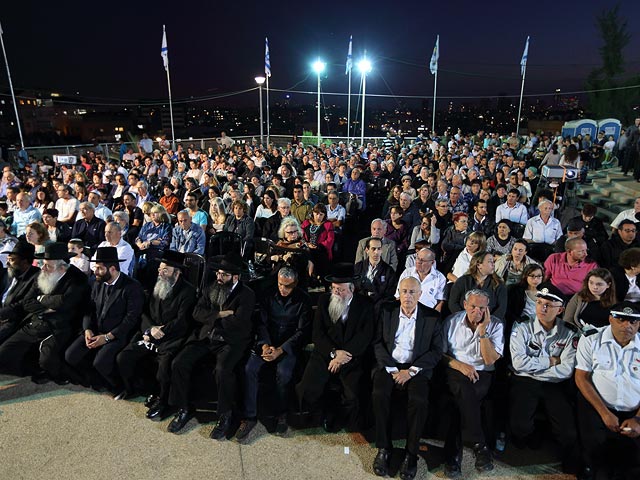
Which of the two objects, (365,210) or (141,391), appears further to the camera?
(365,210)

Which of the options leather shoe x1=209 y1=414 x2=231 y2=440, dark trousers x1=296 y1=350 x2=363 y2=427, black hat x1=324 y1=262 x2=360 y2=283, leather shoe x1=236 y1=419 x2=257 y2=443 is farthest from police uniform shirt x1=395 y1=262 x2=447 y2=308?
leather shoe x1=209 y1=414 x2=231 y2=440

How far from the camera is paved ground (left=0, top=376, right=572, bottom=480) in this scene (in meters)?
3.25

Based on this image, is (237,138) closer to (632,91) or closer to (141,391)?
(141,391)

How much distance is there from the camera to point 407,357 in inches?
149

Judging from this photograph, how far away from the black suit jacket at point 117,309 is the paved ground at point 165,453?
770 mm

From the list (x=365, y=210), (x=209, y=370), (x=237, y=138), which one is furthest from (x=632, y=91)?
(x=209, y=370)

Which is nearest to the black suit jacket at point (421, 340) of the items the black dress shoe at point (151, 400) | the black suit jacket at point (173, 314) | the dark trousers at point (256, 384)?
the dark trousers at point (256, 384)

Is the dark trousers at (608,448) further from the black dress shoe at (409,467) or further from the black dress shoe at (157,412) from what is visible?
the black dress shoe at (157,412)

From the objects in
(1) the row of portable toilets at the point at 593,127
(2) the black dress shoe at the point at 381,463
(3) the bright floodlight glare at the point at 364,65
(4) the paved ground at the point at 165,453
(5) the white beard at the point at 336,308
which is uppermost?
(3) the bright floodlight glare at the point at 364,65

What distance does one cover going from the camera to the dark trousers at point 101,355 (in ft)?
13.5

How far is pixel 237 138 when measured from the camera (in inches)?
939

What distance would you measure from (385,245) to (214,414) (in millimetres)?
2873

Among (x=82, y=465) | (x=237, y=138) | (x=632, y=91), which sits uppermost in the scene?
(x=632, y=91)

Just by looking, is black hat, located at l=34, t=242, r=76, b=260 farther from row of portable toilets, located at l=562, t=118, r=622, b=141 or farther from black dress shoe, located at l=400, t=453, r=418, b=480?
row of portable toilets, located at l=562, t=118, r=622, b=141
